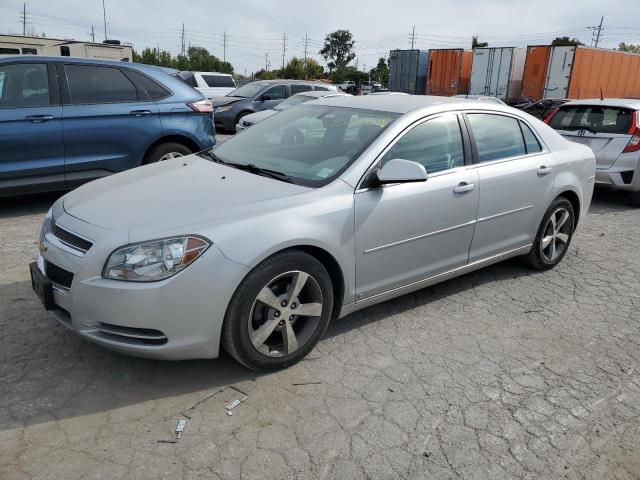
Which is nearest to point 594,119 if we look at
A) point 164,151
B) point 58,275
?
point 164,151

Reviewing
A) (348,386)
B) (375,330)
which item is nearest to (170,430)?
(348,386)

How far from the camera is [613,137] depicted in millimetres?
7590

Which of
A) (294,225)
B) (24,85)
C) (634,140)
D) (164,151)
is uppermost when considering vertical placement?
(24,85)

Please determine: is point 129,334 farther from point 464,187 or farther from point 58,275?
point 464,187

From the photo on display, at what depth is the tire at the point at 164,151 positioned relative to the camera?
21.4ft

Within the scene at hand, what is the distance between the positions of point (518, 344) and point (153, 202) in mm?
2512

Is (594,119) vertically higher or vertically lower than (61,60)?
lower

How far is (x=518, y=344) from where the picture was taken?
358 centimetres

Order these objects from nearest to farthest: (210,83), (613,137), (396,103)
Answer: (396,103)
(613,137)
(210,83)

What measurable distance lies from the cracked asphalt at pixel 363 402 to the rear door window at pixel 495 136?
3.92ft

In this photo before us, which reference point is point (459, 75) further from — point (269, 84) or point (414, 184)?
point (414, 184)

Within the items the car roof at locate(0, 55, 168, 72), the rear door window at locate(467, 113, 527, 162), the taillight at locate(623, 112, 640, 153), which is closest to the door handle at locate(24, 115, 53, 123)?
the car roof at locate(0, 55, 168, 72)

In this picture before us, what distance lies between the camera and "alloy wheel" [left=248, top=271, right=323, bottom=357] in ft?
9.64

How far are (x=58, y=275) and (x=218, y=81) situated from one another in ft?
59.3
